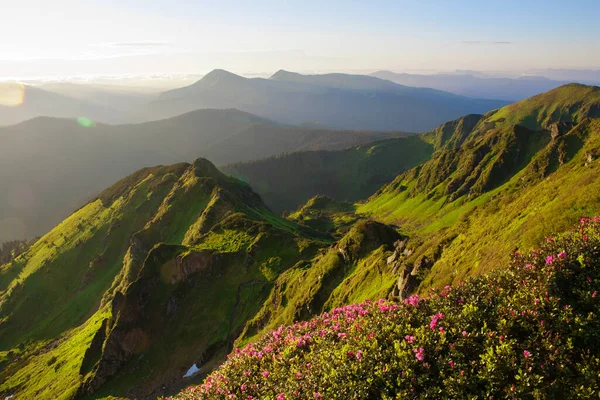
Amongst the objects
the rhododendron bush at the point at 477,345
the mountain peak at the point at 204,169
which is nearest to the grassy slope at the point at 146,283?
the mountain peak at the point at 204,169

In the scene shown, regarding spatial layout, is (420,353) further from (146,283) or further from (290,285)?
(146,283)

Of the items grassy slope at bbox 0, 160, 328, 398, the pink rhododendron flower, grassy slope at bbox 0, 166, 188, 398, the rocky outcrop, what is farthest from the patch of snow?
the pink rhododendron flower

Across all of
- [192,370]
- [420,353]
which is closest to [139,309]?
[192,370]

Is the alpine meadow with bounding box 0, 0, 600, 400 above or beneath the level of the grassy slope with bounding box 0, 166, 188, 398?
above

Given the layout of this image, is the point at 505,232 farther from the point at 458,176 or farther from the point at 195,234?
the point at 458,176

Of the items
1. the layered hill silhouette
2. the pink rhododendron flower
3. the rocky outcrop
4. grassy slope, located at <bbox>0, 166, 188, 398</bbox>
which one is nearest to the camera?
the pink rhododendron flower

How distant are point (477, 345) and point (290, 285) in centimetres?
5149

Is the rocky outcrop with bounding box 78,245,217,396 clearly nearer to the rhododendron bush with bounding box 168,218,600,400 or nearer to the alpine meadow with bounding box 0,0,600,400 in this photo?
the alpine meadow with bounding box 0,0,600,400

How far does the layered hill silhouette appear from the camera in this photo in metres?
13.3

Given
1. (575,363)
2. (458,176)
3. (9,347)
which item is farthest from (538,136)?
(9,347)

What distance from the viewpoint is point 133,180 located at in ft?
638

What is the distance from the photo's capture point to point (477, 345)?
516 inches

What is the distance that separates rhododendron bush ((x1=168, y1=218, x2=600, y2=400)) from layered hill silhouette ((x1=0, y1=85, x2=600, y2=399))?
0.08m

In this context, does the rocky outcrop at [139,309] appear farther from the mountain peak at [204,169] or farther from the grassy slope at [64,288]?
the mountain peak at [204,169]
